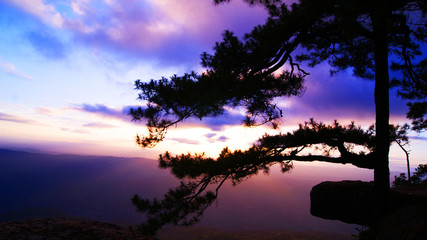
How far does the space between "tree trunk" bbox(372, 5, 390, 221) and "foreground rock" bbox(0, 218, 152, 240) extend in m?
4.95

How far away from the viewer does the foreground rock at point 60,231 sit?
12.9 feet

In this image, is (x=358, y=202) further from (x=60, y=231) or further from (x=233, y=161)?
(x=60, y=231)

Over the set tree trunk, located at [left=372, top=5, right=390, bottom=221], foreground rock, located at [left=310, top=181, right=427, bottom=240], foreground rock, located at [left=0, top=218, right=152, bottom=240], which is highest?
tree trunk, located at [left=372, top=5, right=390, bottom=221]

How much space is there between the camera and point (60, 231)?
4.18m

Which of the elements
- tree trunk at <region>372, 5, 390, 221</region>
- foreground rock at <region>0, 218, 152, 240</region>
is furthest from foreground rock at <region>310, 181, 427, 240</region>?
foreground rock at <region>0, 218, 152, 240</region>

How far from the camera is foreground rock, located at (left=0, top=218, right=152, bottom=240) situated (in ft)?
12.9

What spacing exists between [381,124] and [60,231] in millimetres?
6791

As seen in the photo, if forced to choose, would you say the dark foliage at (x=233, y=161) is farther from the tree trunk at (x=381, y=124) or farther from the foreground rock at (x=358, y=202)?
the foreground rock at (x=358, y=202)

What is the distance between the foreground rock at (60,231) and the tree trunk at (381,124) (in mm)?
4948

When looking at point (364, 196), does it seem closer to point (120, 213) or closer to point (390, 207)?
point (390, 207)

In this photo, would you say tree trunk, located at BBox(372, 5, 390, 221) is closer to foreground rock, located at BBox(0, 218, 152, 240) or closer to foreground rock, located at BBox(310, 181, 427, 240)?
foreground rock, located at BBox(310, 181, 427, 240)

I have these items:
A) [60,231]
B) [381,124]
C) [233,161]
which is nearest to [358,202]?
[381,124]

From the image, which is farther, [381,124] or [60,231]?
[381,124]

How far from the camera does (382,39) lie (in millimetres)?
5215
